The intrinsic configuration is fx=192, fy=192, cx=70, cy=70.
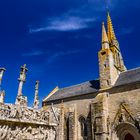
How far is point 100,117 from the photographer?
63.8ft

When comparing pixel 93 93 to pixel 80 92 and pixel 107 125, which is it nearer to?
pixel 80 92

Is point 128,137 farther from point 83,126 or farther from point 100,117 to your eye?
point 83,126

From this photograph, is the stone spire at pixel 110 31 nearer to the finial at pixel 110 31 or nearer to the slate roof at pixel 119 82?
the finial at pixel 110 31

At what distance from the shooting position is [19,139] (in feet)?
45.7

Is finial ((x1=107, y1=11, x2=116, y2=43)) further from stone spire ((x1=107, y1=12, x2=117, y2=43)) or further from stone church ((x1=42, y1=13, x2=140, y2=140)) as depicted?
stone church ((x1=42, y1=13, x2=140, y2=140))

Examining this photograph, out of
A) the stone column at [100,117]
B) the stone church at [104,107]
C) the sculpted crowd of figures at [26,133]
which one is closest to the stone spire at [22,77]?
the sculpted crowd of figures at [26,133]

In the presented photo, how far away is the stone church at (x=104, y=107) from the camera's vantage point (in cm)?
1877

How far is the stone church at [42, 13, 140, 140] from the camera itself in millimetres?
18766

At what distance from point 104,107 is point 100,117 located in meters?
1.15

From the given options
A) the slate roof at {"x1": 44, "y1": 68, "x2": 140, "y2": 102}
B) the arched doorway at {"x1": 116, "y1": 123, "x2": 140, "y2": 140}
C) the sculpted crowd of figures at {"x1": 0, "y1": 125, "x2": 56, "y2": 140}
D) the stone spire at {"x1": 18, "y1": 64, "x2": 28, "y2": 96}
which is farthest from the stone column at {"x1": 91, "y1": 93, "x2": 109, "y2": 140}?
the stone spire at {"x1": 18, "y1": 64, "x2": 28, "y2": 96}

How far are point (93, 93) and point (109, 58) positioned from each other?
4.74 m

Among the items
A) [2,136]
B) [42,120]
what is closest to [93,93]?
[42,120]

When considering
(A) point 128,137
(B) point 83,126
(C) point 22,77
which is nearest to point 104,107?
(A) point 128,137

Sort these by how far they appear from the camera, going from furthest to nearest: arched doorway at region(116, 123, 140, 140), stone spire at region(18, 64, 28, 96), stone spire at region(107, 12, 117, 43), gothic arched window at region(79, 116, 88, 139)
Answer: stone spire at region(107, 12, 117, 43) → gothic arched window at region(79, 116, 88, 139) → arched doorway at region(116, 123, 140, 140) → stone spire at region(18, 64, 28, 96)
